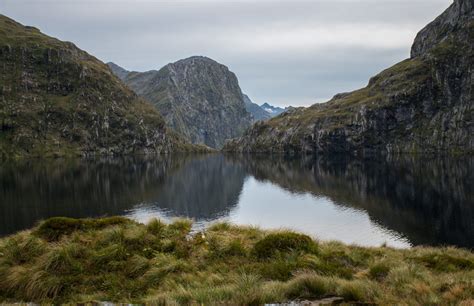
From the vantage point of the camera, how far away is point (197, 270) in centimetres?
1666

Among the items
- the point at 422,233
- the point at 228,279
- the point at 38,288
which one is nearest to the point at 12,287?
the point at 38,288

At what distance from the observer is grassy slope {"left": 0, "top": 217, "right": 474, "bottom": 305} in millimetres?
11844

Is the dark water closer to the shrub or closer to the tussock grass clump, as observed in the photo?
the tussock grass clump

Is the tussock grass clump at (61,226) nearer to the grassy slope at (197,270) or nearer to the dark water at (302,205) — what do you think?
the grassy slope at (197,270)

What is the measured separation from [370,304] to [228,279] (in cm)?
565

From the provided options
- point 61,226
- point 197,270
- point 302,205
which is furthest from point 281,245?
point 302,205

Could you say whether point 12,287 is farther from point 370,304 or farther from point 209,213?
point 209,213

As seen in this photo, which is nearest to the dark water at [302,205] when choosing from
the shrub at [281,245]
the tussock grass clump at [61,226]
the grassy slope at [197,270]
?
the tussock grass clump at [61,226]

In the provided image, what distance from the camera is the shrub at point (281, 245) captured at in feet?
61.0

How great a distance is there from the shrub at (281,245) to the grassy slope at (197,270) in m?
0.05

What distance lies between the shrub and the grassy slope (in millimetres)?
51

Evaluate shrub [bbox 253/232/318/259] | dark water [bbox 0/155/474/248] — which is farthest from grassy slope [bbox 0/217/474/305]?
dark water [bbox 0/155/474/248]

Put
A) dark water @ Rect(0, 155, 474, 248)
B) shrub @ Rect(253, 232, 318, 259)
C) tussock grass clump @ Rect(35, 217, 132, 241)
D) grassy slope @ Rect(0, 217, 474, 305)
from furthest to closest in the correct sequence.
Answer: dark water @ Rect(0, 155, 474, 248) < tussock grass clump @ Rect(35, 217, 132, 241) < shrub @ Rect(253, 232, 318, 259) < grassy slope @ Rect(0, 217, 474, 305)

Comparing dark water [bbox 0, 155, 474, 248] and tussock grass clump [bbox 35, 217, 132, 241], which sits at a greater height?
tussock grass clump [bbox 35, 217, 132, 241]
